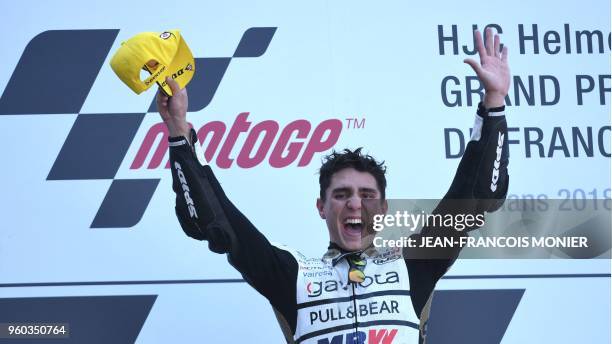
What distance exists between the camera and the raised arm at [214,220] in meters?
2.71

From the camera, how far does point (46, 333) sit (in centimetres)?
317

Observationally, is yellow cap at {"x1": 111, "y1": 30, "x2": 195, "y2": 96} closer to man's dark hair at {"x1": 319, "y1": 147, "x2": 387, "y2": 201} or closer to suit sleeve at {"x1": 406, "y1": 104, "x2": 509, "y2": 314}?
man's dark hair at {"x1": 319, "y1": 147, "x2": 387, "y2": 201}

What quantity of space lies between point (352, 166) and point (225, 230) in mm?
474

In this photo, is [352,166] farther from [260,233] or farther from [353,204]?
[260,233]

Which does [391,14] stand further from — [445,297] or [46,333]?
[46,333]

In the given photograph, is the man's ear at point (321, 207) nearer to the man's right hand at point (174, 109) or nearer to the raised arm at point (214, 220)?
the raised arm at point (214, 220)

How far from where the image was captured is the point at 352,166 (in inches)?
119

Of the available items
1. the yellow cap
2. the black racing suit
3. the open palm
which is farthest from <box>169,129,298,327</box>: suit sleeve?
the open palm

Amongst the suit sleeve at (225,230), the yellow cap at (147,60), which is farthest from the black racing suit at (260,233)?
the yellow cap at (147,60)

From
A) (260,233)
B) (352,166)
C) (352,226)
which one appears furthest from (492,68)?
(260,233)

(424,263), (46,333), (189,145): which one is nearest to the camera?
(189,145)

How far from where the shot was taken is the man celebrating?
8.98 ft

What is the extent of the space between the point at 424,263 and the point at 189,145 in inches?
30.3

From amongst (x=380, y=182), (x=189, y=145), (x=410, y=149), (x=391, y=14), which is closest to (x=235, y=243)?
(x=189, y=145)
